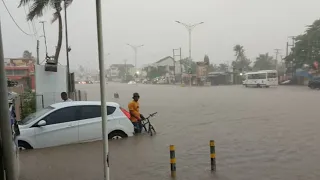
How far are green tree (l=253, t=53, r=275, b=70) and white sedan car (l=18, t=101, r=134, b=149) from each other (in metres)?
92.2

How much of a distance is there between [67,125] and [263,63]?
94.0m

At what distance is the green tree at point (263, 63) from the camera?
320ft

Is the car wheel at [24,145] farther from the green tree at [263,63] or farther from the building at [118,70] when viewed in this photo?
the building at [118,70]

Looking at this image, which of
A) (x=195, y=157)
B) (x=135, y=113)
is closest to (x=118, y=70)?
(x=135, y=113)

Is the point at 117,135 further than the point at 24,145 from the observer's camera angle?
Yes

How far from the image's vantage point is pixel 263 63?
98.0 meters

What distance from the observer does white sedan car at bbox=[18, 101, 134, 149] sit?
8.83 metres

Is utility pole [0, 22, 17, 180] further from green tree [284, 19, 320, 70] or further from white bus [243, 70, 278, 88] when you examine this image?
Result: green tree [284, 19, 320, 70]

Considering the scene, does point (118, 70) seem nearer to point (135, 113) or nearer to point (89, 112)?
point (135, 113)

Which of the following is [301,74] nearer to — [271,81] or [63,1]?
[271,81]

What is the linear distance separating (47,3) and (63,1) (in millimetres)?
1916

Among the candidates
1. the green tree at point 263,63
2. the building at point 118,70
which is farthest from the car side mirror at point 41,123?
the building at point 118,70

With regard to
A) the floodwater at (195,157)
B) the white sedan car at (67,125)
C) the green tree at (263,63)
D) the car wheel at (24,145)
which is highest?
the green tree at (263,63)

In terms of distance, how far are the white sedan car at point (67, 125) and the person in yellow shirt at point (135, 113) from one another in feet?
3.33
